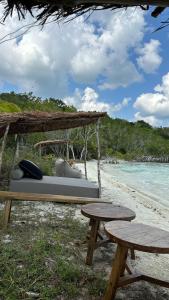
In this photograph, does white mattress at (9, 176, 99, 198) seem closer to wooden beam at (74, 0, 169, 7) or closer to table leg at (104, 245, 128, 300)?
table leg at (104, 245, 128, 300)

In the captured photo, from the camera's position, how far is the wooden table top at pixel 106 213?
12.8 ft

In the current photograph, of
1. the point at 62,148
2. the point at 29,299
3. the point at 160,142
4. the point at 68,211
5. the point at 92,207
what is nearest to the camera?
the point at 29,299

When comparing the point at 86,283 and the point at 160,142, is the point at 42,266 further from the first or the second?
the point at 160,142

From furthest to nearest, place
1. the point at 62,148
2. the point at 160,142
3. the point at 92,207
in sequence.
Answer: the point at 160,142, the point at 62,148, the point at 92,207

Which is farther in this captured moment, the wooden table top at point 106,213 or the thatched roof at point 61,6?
the wooden table top at point 106,213

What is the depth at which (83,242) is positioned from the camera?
15.4 feet

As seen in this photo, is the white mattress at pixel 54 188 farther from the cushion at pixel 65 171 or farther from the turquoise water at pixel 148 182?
the turquoise water at pixel 148 182

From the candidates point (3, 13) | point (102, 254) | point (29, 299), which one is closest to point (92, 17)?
point (3, 13)

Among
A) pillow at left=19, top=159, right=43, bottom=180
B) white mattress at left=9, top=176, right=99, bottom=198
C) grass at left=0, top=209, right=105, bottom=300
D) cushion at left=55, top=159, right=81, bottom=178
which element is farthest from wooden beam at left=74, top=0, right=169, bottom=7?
cushion at left=55, top=159, right=81, bottom=178

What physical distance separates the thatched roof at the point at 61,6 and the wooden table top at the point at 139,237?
1.73 metres

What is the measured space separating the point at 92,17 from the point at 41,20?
276 millimetres

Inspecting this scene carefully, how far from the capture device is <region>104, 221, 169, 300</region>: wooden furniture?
2842 millimetres

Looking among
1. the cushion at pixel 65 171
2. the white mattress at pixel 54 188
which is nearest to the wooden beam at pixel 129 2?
the white mattress at pixel 54 188

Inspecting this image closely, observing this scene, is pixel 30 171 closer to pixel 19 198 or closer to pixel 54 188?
pixel 54 188
